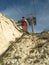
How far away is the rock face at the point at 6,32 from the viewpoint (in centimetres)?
2859

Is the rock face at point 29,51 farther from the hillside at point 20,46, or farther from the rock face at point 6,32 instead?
the rock face at point 6,32

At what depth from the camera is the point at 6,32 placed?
98.3 ft

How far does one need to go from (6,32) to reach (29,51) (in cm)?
397

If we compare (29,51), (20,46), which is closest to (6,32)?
(20,46)

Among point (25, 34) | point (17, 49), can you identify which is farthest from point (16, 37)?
point (17, 49)

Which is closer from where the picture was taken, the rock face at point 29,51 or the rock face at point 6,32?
the rock face at point 29,51

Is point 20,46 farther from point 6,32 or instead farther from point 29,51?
point 6,32

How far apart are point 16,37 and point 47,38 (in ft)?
10.4

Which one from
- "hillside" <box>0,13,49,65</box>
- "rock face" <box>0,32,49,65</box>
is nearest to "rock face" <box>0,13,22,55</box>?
"hillside" <box>0,13,49,65</box>

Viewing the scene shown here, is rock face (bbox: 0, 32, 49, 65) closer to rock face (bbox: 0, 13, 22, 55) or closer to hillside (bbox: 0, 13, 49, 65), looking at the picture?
hillside (bbox: 0, 13, 49, 65)

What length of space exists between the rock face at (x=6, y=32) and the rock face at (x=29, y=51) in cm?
68

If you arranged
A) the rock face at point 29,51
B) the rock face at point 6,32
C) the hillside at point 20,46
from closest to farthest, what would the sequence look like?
the rock face at point 29,51 → the hillside at point 20,46 → the rock face at point 6,32

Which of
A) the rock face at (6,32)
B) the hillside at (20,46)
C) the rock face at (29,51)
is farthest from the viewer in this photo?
the rock face at (6,32)

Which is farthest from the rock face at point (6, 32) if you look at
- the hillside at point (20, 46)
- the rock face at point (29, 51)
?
the rock face at point (29, 51)
